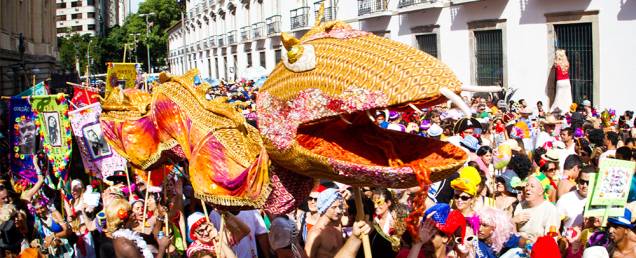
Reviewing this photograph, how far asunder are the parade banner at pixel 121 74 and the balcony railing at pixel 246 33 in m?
25.7

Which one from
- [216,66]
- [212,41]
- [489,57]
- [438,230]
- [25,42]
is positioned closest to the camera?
[438,230]

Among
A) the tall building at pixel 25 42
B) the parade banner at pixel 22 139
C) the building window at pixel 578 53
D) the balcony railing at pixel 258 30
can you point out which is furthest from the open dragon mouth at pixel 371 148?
the balcony railing at pixel 258 30

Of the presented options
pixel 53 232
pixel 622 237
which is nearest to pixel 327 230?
pixel 622 237

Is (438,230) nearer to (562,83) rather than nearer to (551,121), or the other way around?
(551,121)

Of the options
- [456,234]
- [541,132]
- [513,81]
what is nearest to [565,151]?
[541,132]

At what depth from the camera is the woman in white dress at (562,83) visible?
14.5 metres

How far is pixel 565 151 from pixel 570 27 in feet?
25.9

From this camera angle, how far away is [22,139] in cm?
834

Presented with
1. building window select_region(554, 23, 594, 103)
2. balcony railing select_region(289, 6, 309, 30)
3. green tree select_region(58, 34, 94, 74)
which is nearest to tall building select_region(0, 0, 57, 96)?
balcony railing select_region(289, 6, 309, 30)

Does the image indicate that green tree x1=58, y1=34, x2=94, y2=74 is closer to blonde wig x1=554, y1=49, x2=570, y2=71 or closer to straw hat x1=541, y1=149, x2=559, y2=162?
blonde wig x1=554, y1=49, x2=570, y2=71

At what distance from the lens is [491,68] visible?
18.2m

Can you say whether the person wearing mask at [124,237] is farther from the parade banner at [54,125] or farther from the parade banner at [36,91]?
the parade banner at [36,91]

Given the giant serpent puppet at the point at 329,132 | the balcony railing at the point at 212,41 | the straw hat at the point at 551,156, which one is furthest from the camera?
the balcony railing at the point at 212,41

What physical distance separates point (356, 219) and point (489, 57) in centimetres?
1495
